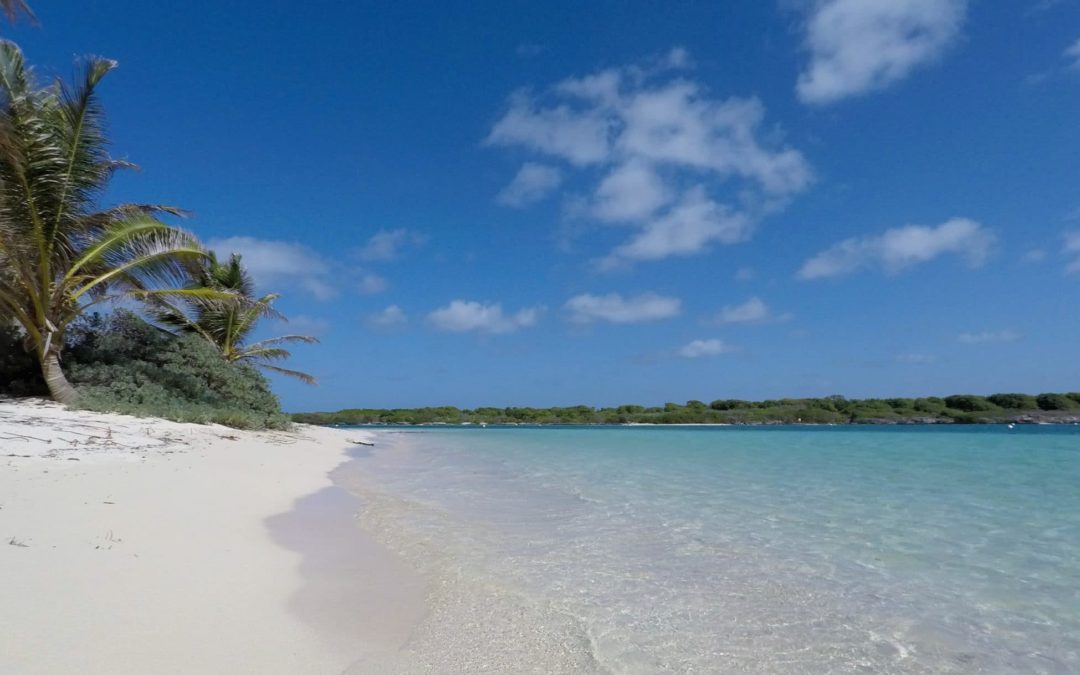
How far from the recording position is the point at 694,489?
9.53 m

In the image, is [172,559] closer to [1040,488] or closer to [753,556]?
[753,556]

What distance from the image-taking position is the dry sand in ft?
8.17

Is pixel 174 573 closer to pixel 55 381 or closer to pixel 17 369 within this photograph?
pixel 55 381

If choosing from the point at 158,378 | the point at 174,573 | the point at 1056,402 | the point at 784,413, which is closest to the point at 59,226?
the point at 158,378

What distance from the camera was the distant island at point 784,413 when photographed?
69750 millimetres

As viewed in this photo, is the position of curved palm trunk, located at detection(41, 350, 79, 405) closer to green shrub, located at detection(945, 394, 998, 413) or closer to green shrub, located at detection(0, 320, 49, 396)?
green shrub, located at detection(0, 320, 49, 396)

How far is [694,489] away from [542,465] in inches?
212

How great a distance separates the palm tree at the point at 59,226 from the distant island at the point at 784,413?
51.4 metres

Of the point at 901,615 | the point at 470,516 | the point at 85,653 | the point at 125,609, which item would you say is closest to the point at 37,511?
the point at 125,609

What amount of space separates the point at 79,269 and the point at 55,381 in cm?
253

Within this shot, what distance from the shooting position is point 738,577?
451 centimetres

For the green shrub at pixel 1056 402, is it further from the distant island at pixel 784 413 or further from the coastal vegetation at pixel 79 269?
the coastal vegetation at pixel 79 269

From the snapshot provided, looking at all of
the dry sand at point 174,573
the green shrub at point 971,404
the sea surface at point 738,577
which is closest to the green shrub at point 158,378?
the dry sand at point 174,573

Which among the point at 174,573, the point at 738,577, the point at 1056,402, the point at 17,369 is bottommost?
the point at 738,577
